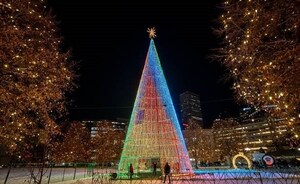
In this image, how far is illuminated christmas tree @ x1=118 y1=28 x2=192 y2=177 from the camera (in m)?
21.5

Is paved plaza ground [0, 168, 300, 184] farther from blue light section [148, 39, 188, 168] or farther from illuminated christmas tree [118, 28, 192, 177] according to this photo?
blue light section [148, 39, 188, 168]

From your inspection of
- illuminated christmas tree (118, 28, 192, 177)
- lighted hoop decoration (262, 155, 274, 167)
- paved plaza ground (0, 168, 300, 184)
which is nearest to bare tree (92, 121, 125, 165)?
paved plaza ground (0, 168, 300, 184)

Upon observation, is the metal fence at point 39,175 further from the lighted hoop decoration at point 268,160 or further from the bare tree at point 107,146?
the bare tree at point 107,146

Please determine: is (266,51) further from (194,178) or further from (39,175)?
(39,175)

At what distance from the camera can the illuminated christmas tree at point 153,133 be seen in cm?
2150

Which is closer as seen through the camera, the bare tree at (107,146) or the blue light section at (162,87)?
the blue light section at (162,87)

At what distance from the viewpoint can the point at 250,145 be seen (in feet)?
398

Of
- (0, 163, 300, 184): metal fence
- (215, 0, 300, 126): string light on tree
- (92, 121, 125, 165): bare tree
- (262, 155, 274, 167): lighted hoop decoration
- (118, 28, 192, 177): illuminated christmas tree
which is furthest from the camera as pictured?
(92, 121, 125, 165): bare tree

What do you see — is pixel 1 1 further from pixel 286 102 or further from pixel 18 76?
pixel 286 102

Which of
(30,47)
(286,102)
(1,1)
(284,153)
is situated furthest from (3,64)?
(284,153)

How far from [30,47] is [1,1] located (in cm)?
196

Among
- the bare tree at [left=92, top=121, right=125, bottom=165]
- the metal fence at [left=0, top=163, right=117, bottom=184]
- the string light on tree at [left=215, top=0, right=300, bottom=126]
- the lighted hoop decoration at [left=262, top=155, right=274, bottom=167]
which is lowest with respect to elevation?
the metal fence at [left=0, top=163, right=117, bottom=184]

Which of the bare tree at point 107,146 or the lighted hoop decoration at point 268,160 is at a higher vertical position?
the bare tree at point 107,146

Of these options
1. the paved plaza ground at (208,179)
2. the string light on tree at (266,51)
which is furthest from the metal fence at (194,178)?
the string light on tree at (266,51)
